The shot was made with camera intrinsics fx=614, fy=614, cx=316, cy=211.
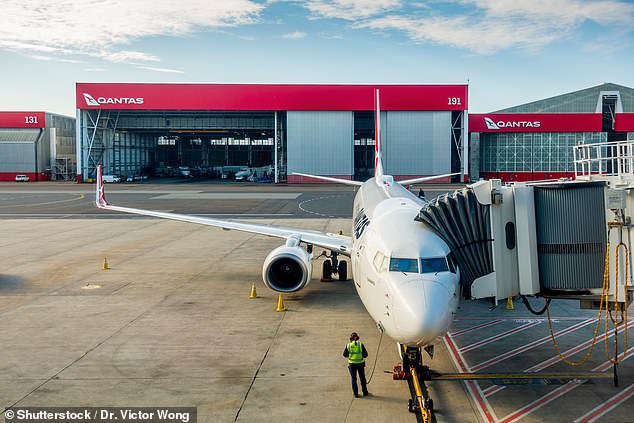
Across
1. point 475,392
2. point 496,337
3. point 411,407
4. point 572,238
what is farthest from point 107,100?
point 411,407

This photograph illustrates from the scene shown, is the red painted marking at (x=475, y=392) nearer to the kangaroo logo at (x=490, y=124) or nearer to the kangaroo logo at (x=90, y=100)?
the kangaroo logo at (x=490, y=124)

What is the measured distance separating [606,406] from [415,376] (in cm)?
423

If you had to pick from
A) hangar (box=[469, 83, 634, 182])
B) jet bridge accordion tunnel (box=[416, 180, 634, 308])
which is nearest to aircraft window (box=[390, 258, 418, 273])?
jet bridge accordion tunnel (box=[416, 180, 634, 308])

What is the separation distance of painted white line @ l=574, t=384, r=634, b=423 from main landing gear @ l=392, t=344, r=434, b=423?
3211 mm

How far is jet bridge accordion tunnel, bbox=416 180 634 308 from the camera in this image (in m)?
14.3

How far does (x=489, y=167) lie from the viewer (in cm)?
11000

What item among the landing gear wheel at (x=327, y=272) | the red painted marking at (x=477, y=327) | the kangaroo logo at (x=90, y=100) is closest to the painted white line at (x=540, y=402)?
the red painted marking at (x=477, y=327)

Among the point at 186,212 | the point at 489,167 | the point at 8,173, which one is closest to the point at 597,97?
the point at 489,167

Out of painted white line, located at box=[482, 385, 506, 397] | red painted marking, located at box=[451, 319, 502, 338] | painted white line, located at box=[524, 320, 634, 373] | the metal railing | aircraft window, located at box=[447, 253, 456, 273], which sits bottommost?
painted white line, located at box=[482, 385, 506, 397]

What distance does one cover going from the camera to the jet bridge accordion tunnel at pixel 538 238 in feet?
46.8

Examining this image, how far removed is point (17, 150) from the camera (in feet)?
374

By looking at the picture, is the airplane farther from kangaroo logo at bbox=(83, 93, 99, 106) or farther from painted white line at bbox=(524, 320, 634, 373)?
kangaroo logo at bbox=(83, 93, 99, 106)

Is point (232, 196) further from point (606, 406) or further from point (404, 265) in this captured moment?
point (606, 406)

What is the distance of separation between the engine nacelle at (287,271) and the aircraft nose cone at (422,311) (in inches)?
357
